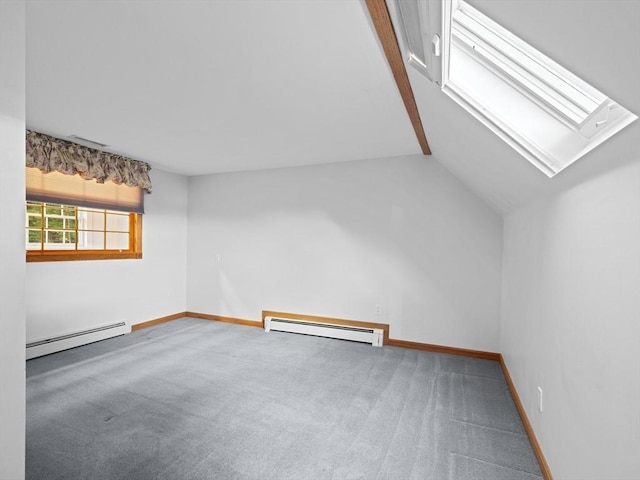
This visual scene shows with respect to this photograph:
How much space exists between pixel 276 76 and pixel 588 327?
2067 mm

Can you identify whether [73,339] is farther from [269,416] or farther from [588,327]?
[588,327]

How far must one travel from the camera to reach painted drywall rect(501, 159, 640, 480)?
0.97 metres

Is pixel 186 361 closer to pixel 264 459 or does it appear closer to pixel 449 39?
pixel 264 459

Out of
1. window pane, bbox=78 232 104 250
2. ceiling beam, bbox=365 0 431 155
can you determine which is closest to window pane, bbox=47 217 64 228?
window pane, bbox=78 232 104 250

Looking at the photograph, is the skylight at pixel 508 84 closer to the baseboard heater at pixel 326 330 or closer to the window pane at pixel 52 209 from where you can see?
the baseboard heater at pixel 326 330

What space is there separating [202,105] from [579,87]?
2.32 meters

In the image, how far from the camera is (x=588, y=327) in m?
1.26

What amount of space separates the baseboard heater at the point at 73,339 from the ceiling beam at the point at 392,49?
Result: 437cm

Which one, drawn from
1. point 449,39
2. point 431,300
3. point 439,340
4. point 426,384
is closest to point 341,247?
point 431,300

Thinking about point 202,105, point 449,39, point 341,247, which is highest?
→ point 202,105

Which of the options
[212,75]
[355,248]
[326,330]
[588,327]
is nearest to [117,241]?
[326,330]

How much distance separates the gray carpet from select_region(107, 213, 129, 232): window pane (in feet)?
5.33

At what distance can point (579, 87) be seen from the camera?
1181mm

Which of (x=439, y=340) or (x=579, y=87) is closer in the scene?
(x=579, y=87)
